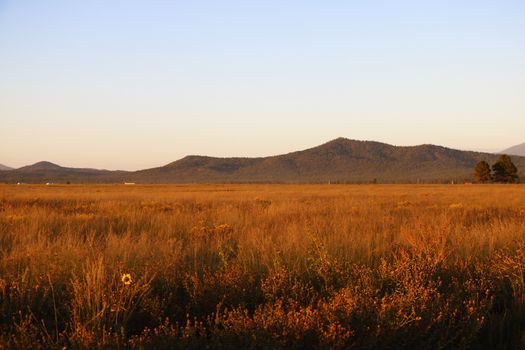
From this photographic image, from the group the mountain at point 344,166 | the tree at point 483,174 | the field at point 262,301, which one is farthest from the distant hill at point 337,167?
the field at point 262,301

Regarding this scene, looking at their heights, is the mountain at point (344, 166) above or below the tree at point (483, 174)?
above

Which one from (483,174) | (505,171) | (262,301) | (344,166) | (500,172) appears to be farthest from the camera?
(344,166)

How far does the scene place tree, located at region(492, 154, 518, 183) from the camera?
77.3m

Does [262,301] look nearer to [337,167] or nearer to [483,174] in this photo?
[483,174]

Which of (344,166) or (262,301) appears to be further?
(344,166)

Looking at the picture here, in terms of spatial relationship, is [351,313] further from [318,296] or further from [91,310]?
[91,310]

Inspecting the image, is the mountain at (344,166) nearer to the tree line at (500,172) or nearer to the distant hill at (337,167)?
the distant hill at (337,167)

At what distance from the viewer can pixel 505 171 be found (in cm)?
7838

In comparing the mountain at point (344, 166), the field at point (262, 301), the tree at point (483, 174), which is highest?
the mountain at point (344, 166)

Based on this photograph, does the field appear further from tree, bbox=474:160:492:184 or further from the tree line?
→ tree, bbox=474:160:492:184

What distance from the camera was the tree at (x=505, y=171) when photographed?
77.3 m

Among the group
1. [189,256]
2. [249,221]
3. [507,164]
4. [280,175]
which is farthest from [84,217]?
[280,175]

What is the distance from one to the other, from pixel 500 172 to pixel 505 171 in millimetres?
852

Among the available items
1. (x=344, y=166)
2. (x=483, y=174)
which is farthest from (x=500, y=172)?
(x=344, y=166)
